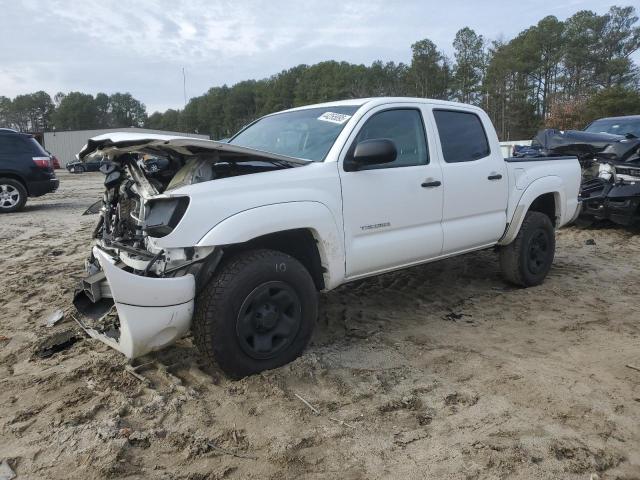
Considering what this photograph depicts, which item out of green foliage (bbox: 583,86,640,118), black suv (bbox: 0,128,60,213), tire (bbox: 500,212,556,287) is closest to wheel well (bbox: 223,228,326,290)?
tire (bbox: 500,212,556,287)

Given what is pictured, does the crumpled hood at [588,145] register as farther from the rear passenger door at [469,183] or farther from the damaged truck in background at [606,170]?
the rear passenger door at [469,183]

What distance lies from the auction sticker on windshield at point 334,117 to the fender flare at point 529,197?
213cm

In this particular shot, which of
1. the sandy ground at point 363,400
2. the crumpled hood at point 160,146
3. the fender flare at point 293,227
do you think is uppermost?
the crumpled hood at point 160,146

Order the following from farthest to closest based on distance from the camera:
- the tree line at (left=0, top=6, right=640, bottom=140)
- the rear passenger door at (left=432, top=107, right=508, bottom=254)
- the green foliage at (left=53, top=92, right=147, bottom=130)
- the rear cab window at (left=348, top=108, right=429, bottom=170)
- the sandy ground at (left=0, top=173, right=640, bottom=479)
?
the green foliage at (left=53, top=92, right=147, bottom=130), the tree line at (left=0, top=6, right=640, bottom=140), the rear passenger door at (left=432, top=107, right=508, bottom=254), the rear cab window at (left=348, top=108, right=429, bottom=170), the sandy ground at (left=0, top=173, right=640, bottom=479)

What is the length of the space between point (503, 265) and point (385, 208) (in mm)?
2108

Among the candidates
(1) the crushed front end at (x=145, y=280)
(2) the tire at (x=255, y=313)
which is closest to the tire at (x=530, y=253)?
(2) the tire at (x=255, y=313)

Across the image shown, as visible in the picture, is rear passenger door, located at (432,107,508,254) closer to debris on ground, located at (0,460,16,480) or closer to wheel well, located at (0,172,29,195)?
debris on ground, located at (0,460,16,480)

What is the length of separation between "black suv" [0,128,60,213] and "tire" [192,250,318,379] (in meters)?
9.45

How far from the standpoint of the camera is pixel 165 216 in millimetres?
2830

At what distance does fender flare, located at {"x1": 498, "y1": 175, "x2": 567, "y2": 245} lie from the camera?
4.88 m

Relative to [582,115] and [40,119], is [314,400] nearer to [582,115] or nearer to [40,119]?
[582,115]

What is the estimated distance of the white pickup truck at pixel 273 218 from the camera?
282 centimetres

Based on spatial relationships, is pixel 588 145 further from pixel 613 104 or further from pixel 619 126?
pixel 613 104

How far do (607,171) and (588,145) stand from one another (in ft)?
1.69
